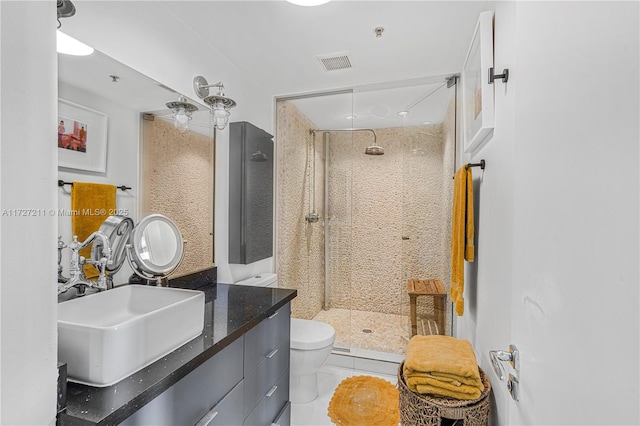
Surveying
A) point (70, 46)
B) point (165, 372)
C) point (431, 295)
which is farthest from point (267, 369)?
point (431, 295)

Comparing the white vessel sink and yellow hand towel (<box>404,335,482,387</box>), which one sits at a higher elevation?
the white vessel sink

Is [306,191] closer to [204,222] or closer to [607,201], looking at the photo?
[204,222]

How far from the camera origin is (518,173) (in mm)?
797

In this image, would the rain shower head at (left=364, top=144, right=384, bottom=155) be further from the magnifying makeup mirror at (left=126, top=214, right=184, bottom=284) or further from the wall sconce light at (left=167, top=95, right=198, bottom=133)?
the magnifying makeup mirror at (left=126, top=214, right=184, bottom=284)

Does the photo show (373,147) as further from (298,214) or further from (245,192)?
(245,192)

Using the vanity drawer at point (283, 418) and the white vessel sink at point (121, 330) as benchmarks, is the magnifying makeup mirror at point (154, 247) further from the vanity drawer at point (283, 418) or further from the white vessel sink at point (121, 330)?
the vanity drawer at point (283, 418)

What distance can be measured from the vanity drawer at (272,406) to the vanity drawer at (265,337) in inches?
8.6

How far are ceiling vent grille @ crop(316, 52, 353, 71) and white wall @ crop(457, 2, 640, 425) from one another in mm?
1576

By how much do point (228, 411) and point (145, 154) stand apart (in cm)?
125

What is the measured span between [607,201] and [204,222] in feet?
6.59

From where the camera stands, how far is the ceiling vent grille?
7.32ft

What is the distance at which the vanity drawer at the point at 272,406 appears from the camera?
1500mm

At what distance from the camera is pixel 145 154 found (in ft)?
5.33

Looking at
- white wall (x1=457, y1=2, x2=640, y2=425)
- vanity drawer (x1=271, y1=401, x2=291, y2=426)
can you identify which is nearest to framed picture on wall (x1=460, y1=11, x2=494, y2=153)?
white wall (x1=457, y1=2, x2=640, y2=425)
